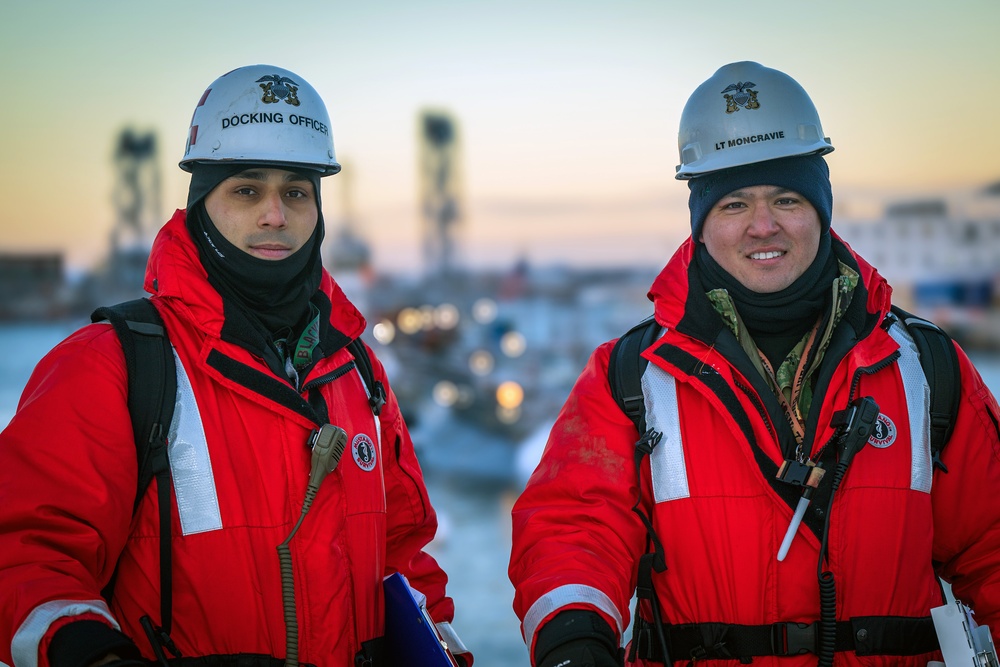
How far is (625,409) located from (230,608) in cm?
121

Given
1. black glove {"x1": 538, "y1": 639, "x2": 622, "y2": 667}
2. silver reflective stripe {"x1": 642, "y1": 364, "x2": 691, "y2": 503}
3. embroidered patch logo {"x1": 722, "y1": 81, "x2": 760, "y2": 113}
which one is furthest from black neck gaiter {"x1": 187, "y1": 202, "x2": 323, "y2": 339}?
embroidered patch logo {"x1": 722, "y1": 81, "x2": 760, "y2": 113}

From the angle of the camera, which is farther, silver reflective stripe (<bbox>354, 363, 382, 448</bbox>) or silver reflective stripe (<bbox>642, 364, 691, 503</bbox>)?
silver reflective stripe (<bbox>354, 363, 382, 448</bbox>)

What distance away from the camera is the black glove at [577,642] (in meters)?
2.11

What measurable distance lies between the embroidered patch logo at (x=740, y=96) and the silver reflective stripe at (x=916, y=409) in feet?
2.64

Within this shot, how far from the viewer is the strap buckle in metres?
2.31

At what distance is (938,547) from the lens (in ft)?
8.25

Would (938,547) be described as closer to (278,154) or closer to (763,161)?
(763,161)

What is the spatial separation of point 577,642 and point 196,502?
1039mm

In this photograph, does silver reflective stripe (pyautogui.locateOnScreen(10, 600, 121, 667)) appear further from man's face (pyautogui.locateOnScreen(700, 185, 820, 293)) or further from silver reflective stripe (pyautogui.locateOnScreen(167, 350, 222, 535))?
man's face (pyautogui.locateOnScreen(700, 185, 820, 293))

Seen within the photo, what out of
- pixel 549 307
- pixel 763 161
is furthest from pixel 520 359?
pixel 763 161

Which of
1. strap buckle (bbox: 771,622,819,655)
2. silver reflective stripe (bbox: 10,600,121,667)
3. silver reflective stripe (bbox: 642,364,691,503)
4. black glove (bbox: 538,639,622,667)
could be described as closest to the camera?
silver reflective stripe (bbox: 10,600,121,667)

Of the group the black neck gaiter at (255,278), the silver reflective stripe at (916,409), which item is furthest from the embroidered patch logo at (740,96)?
the black neck gaiter at (255,278)

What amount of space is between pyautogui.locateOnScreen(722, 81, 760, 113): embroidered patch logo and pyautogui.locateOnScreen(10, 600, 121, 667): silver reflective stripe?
223 cm

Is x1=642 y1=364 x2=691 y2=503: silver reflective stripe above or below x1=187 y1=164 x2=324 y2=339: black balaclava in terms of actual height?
below
